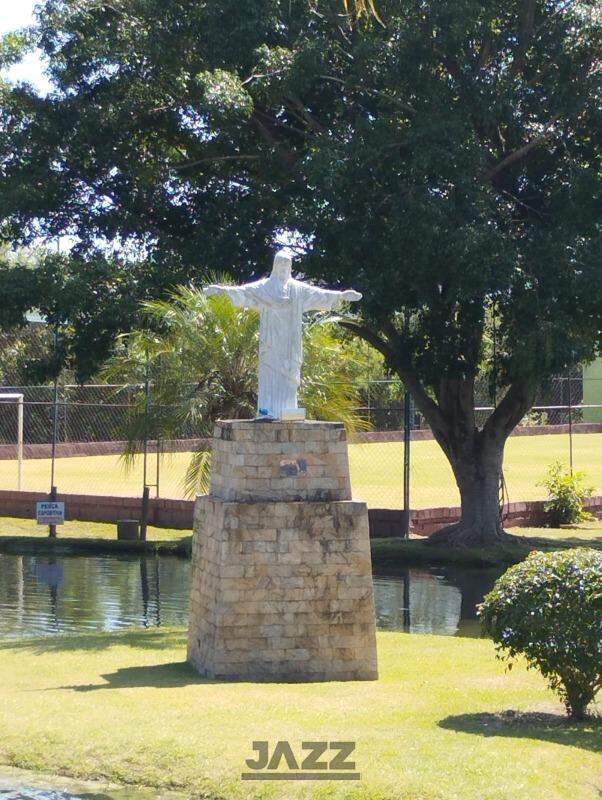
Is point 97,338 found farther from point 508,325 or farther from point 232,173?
point 508,325

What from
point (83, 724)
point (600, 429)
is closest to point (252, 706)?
point (83, 724)

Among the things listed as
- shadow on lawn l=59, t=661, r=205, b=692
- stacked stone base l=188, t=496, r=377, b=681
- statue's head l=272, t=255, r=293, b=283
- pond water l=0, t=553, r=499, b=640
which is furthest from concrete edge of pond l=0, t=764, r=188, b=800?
pond water l=0, t=553, r=499, b=640

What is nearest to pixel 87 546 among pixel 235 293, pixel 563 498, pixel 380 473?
pixel 563 498

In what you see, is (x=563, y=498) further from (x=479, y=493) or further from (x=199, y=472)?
(x=199, y=472)

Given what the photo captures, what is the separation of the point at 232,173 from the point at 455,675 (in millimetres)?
11662

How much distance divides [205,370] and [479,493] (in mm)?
5838

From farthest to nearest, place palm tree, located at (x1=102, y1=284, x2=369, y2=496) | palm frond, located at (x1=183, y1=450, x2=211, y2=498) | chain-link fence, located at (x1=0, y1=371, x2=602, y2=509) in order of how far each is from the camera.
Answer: chain-link fence, located at (x1=0, y1=371, x2=602, y2=509)
palm frond, located at (x1=183, y1=450, x2=211, y2=498)
palm tree, located at (x1=102, y1=284, x2=369, y2=496)

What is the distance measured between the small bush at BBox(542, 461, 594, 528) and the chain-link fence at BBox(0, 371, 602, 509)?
123 centimetres

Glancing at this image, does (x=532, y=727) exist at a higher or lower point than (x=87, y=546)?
lower

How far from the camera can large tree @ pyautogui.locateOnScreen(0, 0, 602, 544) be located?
18.2m

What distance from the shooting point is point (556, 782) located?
757 centimetres

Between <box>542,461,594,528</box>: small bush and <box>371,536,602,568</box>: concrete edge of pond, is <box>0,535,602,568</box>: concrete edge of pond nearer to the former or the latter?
<box>371,536,602,568</box>: concrete edge of pond

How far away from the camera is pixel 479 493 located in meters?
22.0

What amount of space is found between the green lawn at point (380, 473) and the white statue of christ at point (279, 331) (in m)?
11.5
